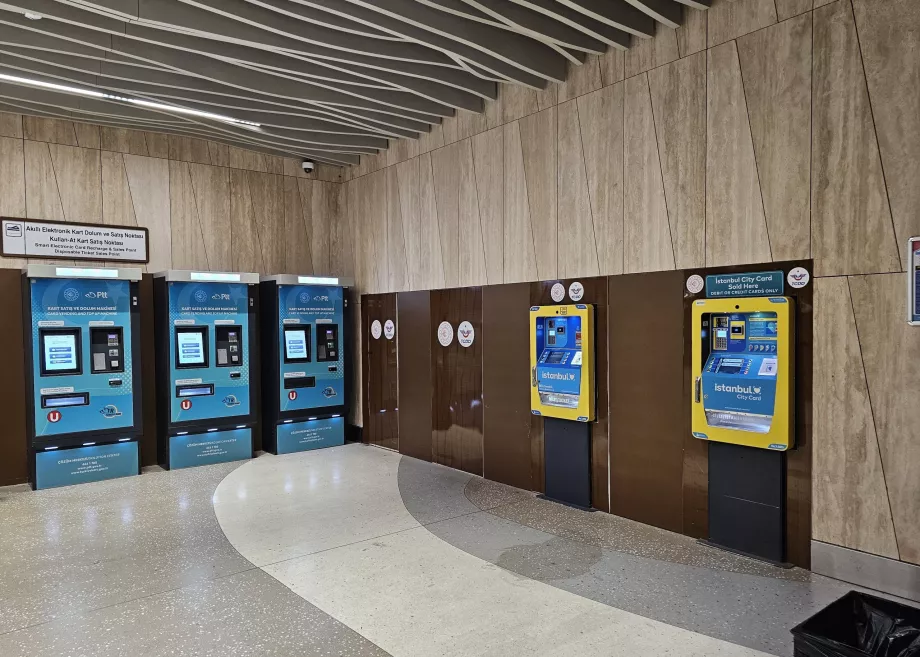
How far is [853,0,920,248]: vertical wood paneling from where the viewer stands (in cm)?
334

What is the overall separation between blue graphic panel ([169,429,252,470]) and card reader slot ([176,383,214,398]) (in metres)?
0.44

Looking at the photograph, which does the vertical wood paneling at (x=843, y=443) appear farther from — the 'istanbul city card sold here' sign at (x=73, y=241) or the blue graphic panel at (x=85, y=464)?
the 'istanbul city card sold here' sign at (x=73, y=241)

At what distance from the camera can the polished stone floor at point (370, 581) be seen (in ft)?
10.0

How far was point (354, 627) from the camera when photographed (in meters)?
3.19

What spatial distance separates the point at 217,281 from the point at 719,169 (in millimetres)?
5164

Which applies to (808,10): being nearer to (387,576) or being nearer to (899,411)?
(899,411)

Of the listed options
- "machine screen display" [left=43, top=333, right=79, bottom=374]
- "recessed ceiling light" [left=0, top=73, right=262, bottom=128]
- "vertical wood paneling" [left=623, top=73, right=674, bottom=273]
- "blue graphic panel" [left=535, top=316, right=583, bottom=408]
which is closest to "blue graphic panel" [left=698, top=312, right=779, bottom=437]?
"vertical wood paneling" [left=623, top=73, right=674, bottom=273]

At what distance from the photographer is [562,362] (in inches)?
203

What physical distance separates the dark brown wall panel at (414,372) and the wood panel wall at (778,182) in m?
1.49

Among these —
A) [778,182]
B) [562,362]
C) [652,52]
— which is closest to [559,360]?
[562,362]

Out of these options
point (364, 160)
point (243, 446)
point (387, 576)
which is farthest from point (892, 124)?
point (243, 446)

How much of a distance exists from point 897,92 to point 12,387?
7.58 metres

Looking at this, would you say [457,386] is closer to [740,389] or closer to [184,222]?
[740,389]

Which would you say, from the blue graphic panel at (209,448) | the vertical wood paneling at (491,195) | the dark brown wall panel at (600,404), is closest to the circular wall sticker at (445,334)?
the vertical wood paneling at (491,195)
